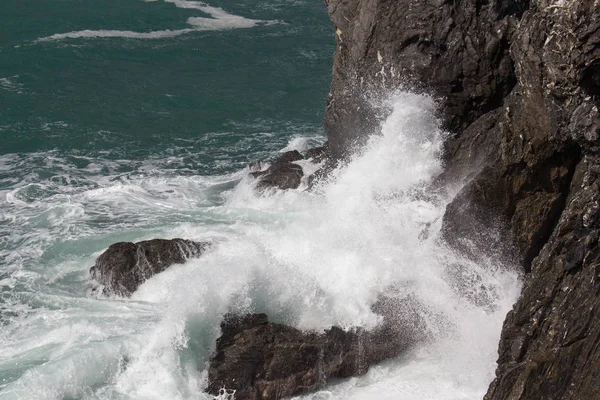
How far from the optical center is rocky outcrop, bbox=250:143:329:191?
2409cm

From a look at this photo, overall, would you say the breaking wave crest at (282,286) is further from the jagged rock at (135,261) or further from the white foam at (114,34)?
the white foam at (114,34)

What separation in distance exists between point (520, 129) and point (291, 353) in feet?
19.1

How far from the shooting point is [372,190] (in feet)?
66.2

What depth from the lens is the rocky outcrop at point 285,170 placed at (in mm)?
24094

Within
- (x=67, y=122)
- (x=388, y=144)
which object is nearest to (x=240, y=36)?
(x=67, y=122)

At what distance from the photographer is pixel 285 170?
24.9 meters

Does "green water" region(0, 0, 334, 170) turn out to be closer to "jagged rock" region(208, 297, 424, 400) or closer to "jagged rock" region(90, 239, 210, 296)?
"jagged rock" region(90, 239, 210, 296)

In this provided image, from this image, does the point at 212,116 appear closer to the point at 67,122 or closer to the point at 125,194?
the point at 67,122

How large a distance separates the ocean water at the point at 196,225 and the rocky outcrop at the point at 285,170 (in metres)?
0.42

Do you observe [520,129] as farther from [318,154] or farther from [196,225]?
[318,154]

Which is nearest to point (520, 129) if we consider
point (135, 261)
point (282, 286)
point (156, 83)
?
point (282, 286)

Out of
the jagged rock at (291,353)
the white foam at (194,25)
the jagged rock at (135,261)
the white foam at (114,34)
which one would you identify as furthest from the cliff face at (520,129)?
the white foam at (194,25)

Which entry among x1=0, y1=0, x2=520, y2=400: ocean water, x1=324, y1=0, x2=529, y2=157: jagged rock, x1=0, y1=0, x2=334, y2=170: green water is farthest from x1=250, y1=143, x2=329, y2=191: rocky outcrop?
x1=324, y1=0, x2=529, y2=157: jagged rock

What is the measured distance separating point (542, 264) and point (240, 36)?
28.2m
